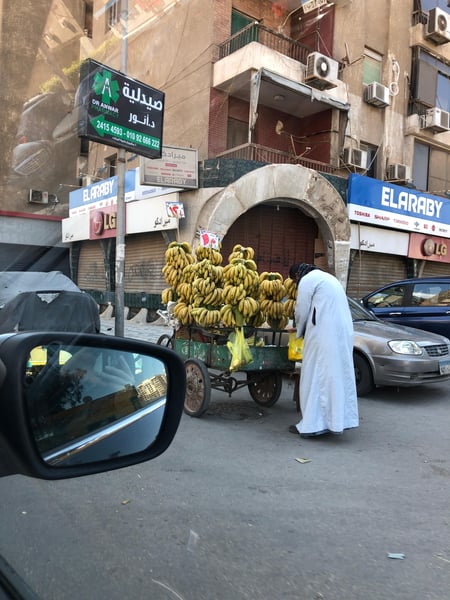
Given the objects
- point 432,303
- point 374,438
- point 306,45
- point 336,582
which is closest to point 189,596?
point 336,582

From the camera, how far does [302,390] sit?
495 centimetres

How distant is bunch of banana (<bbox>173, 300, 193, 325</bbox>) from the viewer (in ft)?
19.0

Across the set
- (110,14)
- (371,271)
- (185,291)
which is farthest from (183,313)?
(371,271)

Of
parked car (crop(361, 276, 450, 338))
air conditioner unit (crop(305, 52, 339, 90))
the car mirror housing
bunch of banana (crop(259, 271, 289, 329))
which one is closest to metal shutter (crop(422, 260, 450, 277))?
air conditioner unit (crop(305, 52, 339, 90))

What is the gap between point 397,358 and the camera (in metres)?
6.63

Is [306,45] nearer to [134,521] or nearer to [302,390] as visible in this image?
[302,390]

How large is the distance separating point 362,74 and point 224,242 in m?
8.27

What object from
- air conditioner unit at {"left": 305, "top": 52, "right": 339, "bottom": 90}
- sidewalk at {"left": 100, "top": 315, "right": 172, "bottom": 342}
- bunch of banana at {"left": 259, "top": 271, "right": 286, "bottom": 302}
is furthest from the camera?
air conditioner unit at {"left": 305, "top": 52, "right": 339, "bottom": 90}

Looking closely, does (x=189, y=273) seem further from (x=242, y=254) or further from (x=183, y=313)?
(x=242, y=254)

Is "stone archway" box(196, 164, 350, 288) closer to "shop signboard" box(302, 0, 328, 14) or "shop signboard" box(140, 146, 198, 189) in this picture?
"shop signboard" box(140, 146, 198, 189)

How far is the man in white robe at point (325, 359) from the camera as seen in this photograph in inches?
189

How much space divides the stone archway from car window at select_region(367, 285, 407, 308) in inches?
Answer: 196

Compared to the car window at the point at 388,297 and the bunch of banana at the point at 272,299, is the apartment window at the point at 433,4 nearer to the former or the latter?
the car window at the point at 388,297

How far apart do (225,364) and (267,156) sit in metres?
10.6
